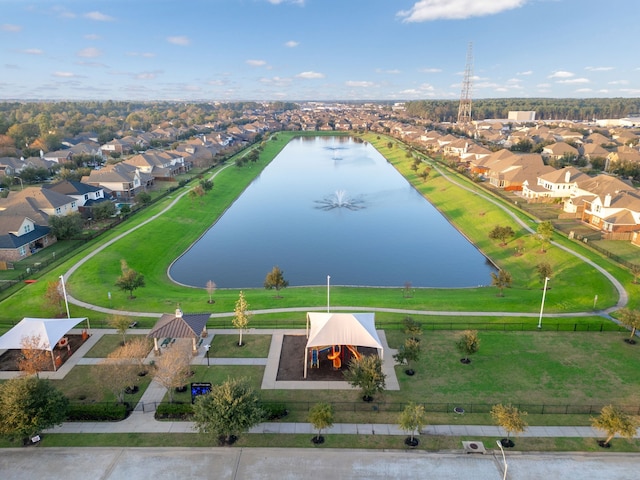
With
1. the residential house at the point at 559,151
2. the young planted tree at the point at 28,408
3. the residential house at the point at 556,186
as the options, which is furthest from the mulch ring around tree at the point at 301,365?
the residential house at the point at 559,151

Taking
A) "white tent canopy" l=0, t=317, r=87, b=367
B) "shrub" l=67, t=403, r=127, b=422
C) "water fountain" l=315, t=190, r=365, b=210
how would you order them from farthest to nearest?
"water fountain" l=315, t=190, r=365, b=210, "white tent canopy" l=0, t=317, r=87, b=367, "shrub" l=67, t=403, r=127, b=422

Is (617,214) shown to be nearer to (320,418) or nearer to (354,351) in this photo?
(354,351)

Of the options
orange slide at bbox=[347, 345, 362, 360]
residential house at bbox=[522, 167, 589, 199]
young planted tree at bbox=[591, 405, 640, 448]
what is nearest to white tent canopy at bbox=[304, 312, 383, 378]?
orange slide at bbox=[347, 345, 362, 360]

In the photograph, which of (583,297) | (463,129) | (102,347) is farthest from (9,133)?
(463,129)

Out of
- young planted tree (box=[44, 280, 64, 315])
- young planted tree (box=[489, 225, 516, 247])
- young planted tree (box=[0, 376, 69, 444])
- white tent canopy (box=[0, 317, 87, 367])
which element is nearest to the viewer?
young planted tree (box=[0, 376, 69, 444])

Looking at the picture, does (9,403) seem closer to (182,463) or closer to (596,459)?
(182,463)

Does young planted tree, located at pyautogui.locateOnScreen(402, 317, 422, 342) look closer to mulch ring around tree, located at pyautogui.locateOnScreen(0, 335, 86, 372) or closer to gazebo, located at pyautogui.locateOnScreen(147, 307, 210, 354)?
gazebo, located at pyautogui.locateOnScreen(147, 307, 210, 354)

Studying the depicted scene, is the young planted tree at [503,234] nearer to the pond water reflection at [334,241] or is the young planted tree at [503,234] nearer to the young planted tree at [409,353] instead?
the pond water reflection at [334,241]
